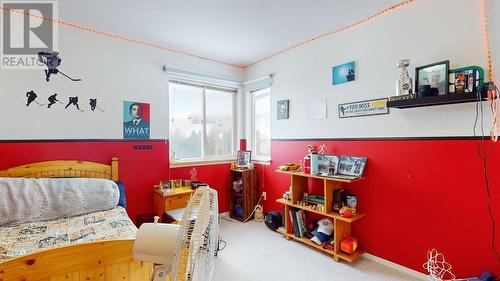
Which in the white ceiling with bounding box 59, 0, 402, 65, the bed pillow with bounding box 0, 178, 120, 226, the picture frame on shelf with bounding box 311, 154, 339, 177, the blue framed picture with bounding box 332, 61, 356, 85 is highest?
the white ceiling with bounding box 59, 0, 402, 65

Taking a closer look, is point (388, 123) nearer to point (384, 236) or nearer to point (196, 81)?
point (384, 236)

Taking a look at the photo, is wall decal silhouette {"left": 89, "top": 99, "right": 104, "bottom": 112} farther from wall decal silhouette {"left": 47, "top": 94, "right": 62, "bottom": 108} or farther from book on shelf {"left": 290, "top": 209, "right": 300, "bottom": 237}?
book on shelf {"left": 290, "top": 209, "right": 300, "bottom": 237}

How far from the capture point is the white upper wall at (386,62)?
Answer: 76.7 inches

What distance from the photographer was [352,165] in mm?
2598

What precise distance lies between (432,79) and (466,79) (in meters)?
0.22

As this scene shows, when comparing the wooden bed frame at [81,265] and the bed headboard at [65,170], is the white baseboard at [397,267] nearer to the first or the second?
the wooden bed frame at [81,265]

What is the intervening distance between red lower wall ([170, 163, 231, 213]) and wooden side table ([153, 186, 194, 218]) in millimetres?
379

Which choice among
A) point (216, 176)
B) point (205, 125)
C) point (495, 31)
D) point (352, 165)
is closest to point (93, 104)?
point (205, 125)

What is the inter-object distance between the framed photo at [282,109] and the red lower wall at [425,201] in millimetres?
874

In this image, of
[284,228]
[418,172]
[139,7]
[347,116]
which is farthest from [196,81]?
[418,172]

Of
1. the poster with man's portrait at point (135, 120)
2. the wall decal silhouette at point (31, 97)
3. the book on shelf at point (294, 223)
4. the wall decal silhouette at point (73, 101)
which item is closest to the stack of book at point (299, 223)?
the book on shelf at point (294, 223)

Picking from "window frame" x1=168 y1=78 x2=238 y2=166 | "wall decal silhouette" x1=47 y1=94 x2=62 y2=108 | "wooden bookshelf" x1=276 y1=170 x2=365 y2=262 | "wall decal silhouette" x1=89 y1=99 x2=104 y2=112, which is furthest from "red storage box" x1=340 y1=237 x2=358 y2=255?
"wall decal silhouette" x1=47 y1=94 x2=62 y2=108

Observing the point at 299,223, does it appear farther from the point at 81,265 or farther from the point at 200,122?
the point at 81,265

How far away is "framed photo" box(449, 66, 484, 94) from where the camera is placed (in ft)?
5.92
